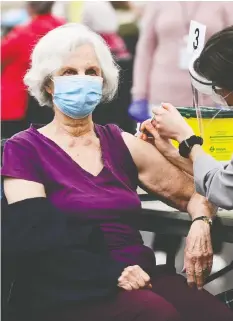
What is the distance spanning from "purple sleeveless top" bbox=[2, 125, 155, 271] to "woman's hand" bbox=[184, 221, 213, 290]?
0.16 m

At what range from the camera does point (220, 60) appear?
2.63m

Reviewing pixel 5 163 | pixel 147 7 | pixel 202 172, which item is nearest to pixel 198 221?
pixel 202 172

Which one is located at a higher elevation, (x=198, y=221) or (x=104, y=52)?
(x=104, y=52)

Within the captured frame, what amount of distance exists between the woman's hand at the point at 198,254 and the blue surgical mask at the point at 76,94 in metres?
0.58

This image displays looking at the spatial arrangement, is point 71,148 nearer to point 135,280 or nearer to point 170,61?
point 135,280

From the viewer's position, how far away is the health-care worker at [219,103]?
257cm

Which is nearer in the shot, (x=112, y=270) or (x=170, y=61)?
(x=112, y=270)

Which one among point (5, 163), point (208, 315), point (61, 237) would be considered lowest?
point (208, 315)

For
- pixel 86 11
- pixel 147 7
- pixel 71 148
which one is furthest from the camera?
pixel 86 11

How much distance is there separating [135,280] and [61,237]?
0.92 feet

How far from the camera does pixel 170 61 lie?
4.95m

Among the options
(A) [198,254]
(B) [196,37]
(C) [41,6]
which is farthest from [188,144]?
(C) [41,6]

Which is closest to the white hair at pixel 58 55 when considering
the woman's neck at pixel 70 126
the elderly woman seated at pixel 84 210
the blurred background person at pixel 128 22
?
the elderly woman seated at pixel 84 210

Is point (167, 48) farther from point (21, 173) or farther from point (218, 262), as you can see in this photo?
point (21, 173)
